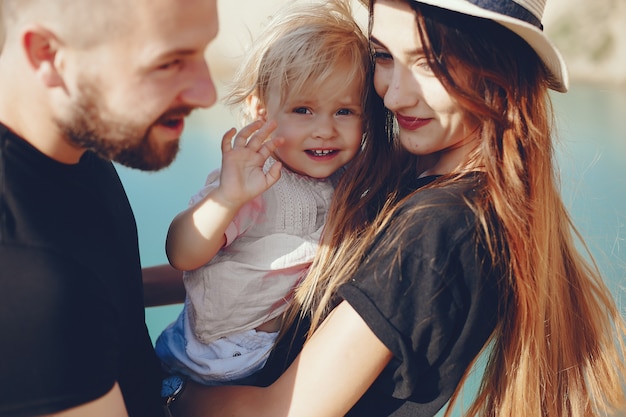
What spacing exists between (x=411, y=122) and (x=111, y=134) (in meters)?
0.79

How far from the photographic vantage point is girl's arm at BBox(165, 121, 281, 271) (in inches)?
68.7

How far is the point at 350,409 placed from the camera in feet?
5.59

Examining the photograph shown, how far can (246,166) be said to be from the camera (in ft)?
5.87

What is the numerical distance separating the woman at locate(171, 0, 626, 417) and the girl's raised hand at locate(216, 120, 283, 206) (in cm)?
25

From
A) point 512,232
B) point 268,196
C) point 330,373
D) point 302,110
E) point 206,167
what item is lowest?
point 206,167

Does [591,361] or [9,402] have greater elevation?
[9,402]

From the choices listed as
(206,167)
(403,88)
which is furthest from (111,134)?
(206,167)

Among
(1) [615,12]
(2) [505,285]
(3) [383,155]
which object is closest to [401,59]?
(3) [383,155]

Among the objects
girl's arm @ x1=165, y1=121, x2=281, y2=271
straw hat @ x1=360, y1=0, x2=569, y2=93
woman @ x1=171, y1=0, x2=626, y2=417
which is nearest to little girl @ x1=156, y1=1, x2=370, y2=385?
girl's arm @ x1=165, y1=121, x2=281, y2=271

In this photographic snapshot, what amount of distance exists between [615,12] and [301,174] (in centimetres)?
853

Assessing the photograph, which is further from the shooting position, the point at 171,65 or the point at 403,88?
the point at 403,88

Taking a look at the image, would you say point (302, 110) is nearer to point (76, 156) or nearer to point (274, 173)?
point (274, 173)

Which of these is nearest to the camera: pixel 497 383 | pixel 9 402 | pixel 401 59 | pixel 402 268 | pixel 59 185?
pixel 9 402

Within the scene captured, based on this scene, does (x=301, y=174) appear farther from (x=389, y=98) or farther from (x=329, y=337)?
(x=329, y=337)
